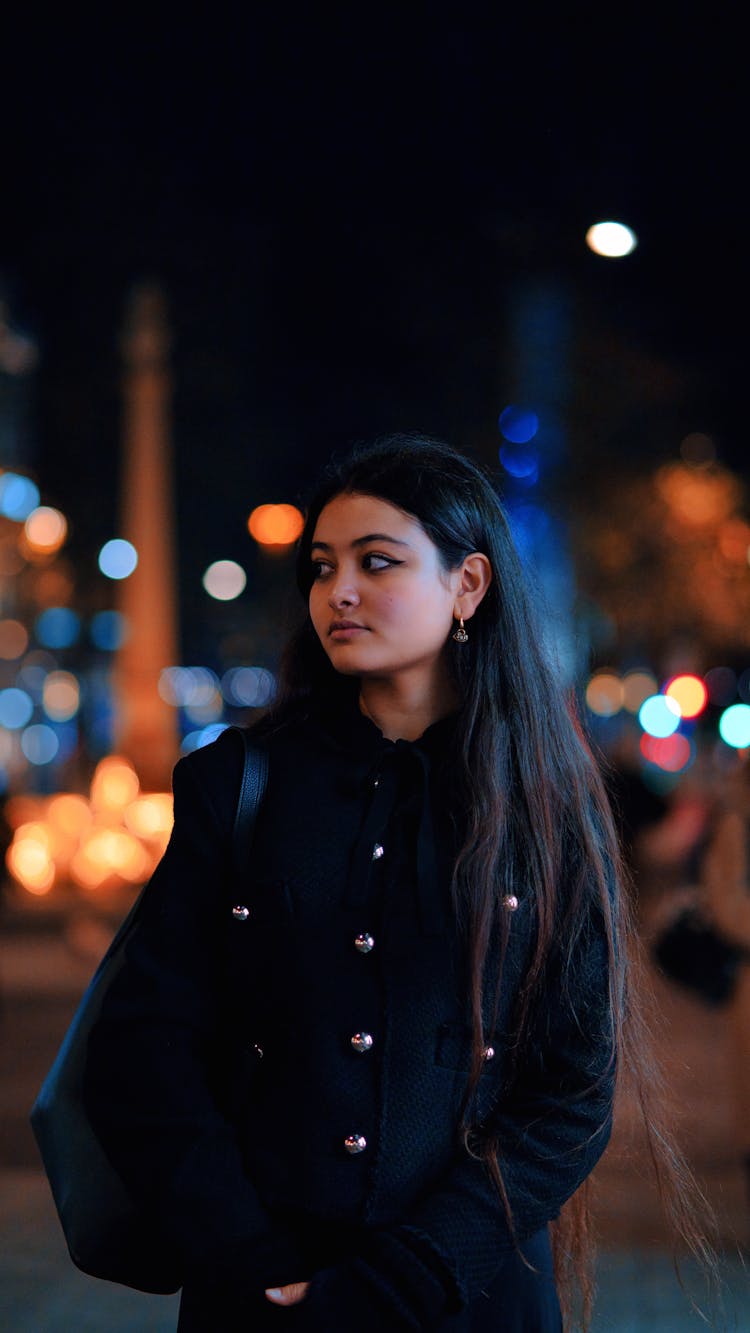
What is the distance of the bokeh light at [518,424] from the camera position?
22.3 m

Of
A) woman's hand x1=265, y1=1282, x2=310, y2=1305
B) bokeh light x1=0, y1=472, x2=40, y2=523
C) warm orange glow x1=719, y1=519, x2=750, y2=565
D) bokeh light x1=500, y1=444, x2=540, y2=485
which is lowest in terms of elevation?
woman's hand x1=265, y1=1282, x2=310, y2=1305

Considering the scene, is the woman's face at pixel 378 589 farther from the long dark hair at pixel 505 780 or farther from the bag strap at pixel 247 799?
the bag strap at pixel 247 799

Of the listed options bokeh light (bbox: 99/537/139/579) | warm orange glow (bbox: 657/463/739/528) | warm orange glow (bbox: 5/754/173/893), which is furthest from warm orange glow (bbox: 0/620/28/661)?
warm orange glow (bbox: 657/463/739/528)

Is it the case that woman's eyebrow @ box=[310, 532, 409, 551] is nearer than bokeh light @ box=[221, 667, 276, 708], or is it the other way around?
woman's eyebrow @ box=[310, 532, 409, 551]

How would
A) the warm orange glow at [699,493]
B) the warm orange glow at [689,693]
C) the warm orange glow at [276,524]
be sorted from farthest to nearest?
1. the warm orange glow at [689,693]
2. the warm orange glow at [276,524]
3. the warm orange glow at [699,493]

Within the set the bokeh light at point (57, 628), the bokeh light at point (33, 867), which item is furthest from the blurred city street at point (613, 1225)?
the bokeh light at point (57, 628)

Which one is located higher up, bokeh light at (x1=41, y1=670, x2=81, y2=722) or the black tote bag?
bokeh light at (x1=41, y1=670, x2=81, y2=722)

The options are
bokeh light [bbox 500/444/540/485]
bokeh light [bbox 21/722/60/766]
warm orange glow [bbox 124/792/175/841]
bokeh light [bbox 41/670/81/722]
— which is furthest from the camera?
bokeh light [bbox 41/670/81/722]

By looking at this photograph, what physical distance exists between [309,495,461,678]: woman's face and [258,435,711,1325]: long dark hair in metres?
0.04

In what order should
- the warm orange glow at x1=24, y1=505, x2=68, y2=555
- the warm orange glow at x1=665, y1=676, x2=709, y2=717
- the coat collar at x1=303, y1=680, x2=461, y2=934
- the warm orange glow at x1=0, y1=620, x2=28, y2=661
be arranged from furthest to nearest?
the warm orange glow at x1=0, y1=620, x2=28, y2=661, the warm orange glow at x1=24, y1=505, x2=68, y2=555, the warm orange glow at x1=665, y1=676, x2=709, y2=717, the coat collar at x1=303, y1=680, x2=461, y2=934

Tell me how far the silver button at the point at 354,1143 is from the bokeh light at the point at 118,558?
2472 centimetres

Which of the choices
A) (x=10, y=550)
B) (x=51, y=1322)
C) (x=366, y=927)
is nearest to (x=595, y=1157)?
(x=366, y=927)

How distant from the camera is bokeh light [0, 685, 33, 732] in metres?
53.5

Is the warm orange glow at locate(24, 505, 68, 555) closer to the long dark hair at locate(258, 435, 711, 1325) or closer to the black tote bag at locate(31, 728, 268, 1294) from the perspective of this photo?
the long dark hair at locate(258, 435, 711, 1325)
